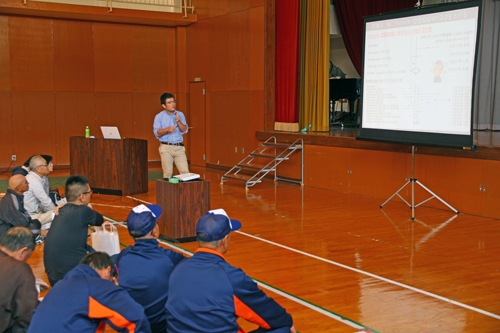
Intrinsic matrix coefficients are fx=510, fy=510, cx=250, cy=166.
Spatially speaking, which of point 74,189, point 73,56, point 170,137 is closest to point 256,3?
point 170,137

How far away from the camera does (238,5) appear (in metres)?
12.4

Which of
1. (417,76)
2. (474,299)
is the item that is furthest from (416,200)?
(474,299)

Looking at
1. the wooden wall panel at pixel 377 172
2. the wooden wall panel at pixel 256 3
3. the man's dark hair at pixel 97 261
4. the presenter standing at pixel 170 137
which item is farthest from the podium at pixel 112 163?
the man's dark hair at pixel 97 261

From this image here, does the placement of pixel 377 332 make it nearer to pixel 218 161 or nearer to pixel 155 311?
pixel 155 311

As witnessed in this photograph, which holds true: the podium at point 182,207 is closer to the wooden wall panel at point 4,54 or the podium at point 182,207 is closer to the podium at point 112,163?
the podium at point 112,163

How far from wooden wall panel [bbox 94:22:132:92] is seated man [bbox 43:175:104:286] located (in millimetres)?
10889

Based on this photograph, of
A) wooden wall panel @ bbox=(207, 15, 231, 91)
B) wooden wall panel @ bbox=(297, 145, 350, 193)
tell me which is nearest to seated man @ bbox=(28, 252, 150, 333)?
wooden wall panel @ bbox=(297, 145, 350, 193)

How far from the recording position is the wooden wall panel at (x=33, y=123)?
13164 mm

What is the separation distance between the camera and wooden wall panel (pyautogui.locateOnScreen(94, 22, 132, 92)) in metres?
14.0

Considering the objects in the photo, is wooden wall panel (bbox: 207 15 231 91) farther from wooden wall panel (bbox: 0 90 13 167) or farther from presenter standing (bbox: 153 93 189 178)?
wooden wall panel (bbox: 0 90 13 167)

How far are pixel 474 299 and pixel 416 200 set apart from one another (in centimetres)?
404

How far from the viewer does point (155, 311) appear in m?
2.93

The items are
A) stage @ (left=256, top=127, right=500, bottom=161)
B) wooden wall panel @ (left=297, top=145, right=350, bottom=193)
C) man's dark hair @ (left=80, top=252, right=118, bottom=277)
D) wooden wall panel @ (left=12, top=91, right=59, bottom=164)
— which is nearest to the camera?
man's dark hair @ (left=80, top=252, right=118, bottom=277)

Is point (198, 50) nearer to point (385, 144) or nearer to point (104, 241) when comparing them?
point (385, 144)
